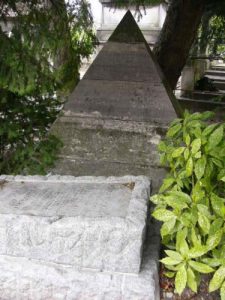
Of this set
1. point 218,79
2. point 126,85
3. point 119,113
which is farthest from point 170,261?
point 218,79

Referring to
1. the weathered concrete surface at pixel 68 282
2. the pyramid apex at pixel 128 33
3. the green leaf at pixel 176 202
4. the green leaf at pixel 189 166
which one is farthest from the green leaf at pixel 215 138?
the pyramid apex at pixel 128 33

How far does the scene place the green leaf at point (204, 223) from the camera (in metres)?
1.86

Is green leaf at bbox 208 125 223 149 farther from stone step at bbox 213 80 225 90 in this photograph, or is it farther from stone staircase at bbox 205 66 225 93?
stone step at bbox 213 80 225 90

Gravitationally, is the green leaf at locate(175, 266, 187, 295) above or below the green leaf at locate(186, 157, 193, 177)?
below

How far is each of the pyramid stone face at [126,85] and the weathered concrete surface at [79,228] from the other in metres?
0.94

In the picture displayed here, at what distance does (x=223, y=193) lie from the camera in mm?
2166

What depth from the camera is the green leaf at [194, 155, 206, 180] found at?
6.48 ft

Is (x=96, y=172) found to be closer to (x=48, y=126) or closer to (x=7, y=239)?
(x=48, y=126)

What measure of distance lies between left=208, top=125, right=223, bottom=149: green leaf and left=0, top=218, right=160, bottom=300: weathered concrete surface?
0.83 m

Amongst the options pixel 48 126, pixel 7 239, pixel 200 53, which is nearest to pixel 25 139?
pixel 48 126

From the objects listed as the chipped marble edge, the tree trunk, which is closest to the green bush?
the chipped marble edge

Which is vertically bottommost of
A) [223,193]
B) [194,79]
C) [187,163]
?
[194,79]

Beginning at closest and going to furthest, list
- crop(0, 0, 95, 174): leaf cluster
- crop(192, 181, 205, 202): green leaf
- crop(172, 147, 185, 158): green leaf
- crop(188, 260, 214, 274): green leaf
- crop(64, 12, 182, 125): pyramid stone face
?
1. crop(188, 260, 214, 274): green leaf
2. crop(192, 181, 205, 202): green leaf
3. crop(172, 147, 185, 158): green leaf
4. crop(0, 0, 95, 174): leaf cluster
5. crop(64, 12, 182, 125): pyramid stone face

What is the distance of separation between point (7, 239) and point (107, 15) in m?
7.37
